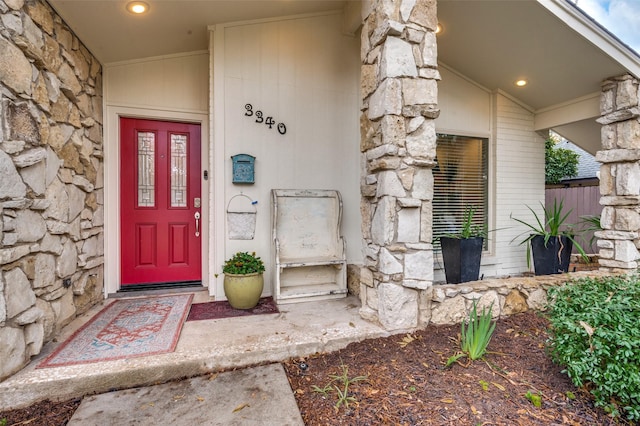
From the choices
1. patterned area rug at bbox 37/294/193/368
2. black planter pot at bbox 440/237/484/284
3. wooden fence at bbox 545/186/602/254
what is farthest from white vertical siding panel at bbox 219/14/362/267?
wooden fence at bbox 545/186/602/254

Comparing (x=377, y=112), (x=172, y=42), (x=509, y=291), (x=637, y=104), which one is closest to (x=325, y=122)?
(x=377, y=112)

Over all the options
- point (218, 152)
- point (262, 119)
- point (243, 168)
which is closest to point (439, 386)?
point (243, 168)

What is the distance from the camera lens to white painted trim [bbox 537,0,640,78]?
9.68 ft

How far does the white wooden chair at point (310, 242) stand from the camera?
323cm

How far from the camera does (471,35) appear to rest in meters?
3.59

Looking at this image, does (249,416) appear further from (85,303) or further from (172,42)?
(172,42)

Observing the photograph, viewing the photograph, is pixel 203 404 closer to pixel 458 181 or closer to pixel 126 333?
pixel 126 333

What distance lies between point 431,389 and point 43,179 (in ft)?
9.53

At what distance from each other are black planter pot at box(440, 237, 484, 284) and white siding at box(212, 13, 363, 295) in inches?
42.4

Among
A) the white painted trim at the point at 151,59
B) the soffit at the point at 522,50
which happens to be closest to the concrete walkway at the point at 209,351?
the white painted trim at the point at 151,59

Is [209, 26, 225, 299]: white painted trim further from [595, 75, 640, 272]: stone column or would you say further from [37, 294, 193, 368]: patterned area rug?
[595, 75, 640, 272]: stone column

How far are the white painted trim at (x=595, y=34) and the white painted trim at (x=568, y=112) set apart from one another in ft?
1.64

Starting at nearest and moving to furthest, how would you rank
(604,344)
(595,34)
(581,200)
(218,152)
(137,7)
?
(604,344) → (137,7) → (595,34) → (218,152) → (581,200)

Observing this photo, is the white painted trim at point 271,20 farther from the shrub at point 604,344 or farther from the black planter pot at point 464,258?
the shrub at point 604,344
